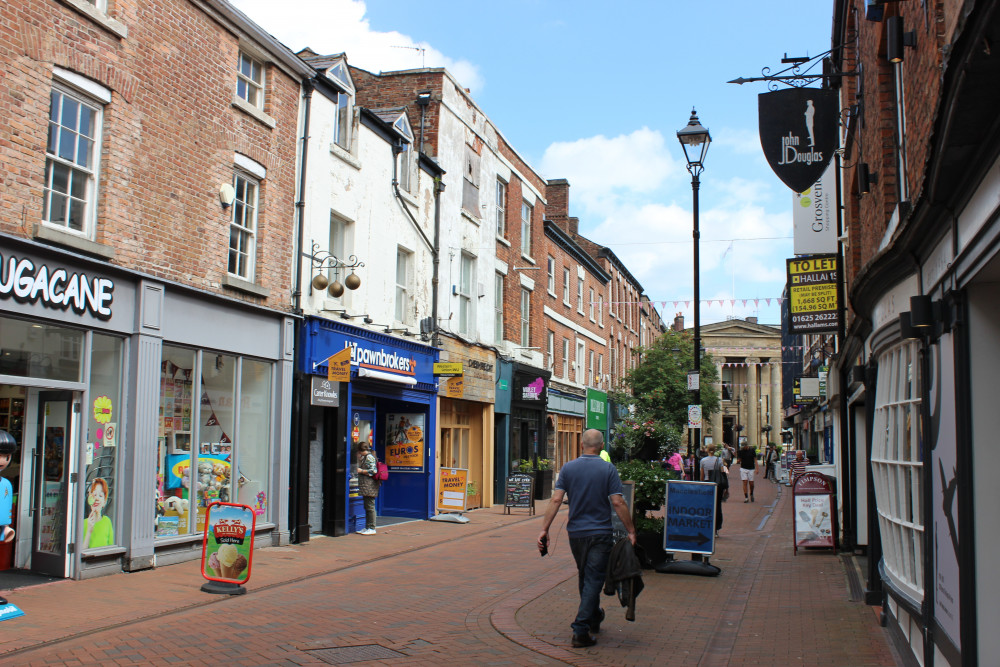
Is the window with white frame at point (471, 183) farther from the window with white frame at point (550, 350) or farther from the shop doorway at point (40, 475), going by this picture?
the shop doorway at point (40, 475)

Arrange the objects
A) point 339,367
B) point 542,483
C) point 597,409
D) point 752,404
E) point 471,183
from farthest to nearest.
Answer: point 752,404
point 597,409
point 542,483
point 471,183
point 339,367

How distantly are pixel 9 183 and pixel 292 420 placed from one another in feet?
20.8

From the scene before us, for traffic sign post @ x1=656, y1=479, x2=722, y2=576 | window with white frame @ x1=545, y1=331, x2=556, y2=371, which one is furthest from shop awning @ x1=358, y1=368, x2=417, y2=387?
window with white frame @ x1=545, y1=331, x2=556, y2=371

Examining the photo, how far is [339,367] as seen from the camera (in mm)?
15109

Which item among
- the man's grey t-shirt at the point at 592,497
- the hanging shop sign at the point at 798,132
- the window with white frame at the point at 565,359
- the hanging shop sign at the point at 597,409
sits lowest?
the man's grey t-shirt at the point at 592,497

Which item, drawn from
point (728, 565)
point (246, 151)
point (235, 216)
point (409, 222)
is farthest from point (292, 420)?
point (728, 565)

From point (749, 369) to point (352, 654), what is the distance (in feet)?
259

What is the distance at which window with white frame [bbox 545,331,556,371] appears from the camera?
29688 millimetres

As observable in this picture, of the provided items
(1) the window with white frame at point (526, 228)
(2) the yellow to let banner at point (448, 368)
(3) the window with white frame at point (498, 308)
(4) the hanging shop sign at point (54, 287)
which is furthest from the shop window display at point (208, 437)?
(1) the window with white frame at point (526, 228)

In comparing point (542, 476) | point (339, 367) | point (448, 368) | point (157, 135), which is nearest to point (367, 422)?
point (448, 368)

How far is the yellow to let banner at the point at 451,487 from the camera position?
19.3 metres

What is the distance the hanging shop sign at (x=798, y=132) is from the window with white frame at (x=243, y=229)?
8.10 meters

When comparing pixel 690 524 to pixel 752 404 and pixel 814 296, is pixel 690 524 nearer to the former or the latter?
pixel 814 296

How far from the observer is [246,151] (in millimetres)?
13750
